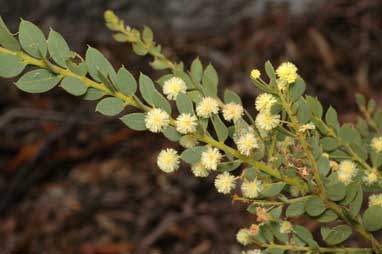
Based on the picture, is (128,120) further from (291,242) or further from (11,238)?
(11,238)

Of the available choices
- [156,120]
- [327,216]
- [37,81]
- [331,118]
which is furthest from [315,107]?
[37,81]

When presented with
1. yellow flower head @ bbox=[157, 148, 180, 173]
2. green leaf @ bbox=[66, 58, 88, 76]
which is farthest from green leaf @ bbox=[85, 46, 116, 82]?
yellow flower head @ bbox=[157, 148, 180, 173]

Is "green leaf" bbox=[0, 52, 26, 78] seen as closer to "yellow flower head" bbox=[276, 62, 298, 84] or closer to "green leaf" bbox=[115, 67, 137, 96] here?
"green leaf" bbox=[115, 67, 137, 96]

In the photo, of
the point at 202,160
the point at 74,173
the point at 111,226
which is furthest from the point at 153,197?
the point at 202,160

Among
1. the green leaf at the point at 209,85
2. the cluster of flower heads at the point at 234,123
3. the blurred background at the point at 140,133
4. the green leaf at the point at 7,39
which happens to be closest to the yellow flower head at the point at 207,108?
the cluster of flower heads at the point at 234,123

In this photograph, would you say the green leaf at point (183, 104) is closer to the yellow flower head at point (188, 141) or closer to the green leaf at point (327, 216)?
the yellow flower head at point (188, 141)

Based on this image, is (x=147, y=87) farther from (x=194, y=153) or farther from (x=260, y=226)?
(x=260, y=226)
